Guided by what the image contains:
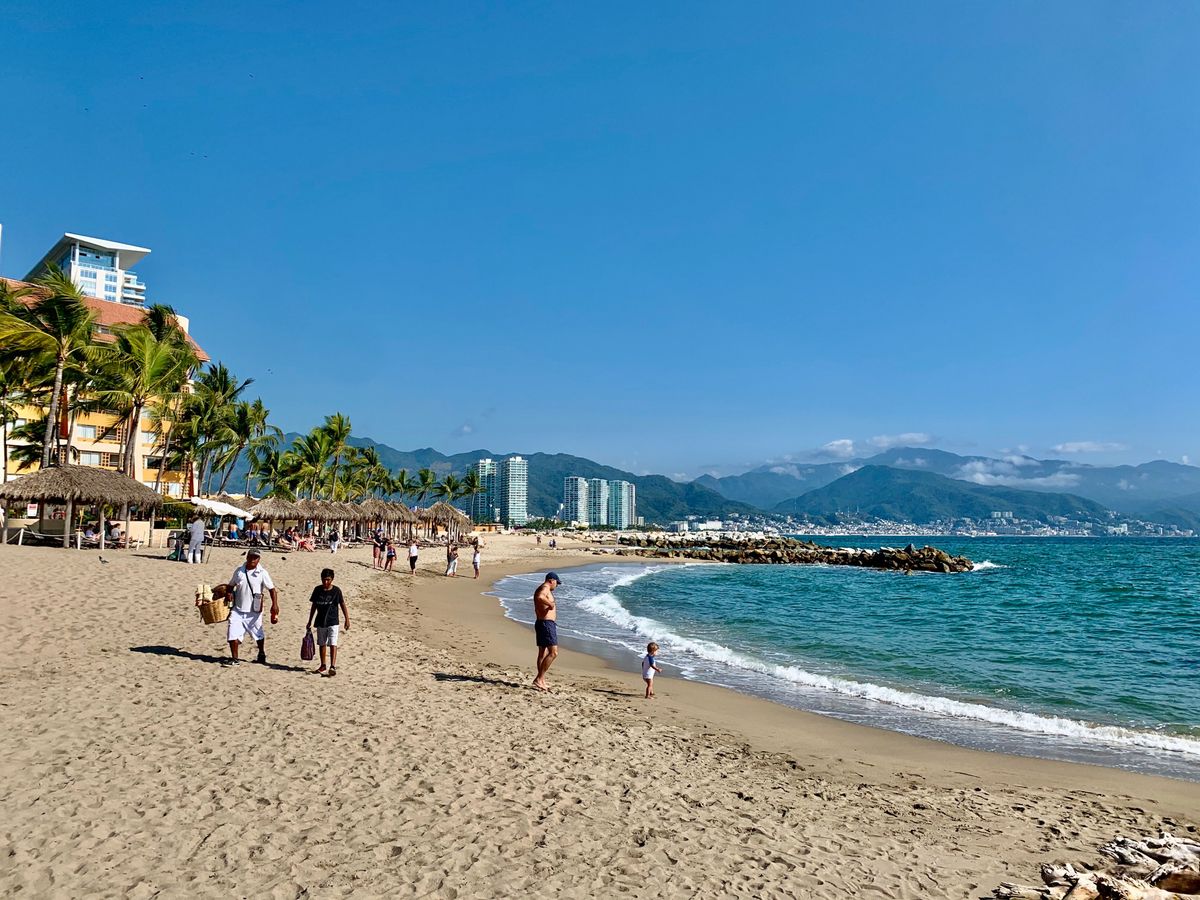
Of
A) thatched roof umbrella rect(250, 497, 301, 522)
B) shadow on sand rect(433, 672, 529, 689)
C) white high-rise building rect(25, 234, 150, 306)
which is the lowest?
shadow on sand rect(433, 672, 529, 689)

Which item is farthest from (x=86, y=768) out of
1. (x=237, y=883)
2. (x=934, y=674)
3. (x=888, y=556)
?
(x=888, y=556)

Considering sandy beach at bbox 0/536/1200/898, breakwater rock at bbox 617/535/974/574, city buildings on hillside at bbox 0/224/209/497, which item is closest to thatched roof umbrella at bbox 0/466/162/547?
city buildings on hillside at bbox 0/224/209/497

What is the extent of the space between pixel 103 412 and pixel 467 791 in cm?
5111

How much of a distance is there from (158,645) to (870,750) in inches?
383

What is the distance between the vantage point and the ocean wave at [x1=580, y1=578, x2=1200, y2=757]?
9.77 m

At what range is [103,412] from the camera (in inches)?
1836

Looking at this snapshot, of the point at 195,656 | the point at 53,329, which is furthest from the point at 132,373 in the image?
the point at 195,656

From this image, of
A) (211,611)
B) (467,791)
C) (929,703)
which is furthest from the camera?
(929,703)

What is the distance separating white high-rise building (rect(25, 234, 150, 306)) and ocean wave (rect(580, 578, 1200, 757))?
4179 inches

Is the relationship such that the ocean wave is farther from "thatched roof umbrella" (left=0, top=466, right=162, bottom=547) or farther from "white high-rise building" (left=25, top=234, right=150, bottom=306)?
"white high-rise building" (left=25, top=234, right=150, bottom=306)

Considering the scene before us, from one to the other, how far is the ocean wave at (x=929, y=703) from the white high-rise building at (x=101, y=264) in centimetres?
10616

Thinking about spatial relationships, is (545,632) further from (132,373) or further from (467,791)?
(132,373)

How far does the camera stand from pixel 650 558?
233 feet

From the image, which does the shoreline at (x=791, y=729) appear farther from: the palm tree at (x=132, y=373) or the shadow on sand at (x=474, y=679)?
the palm tree at (x=132, y=373)
